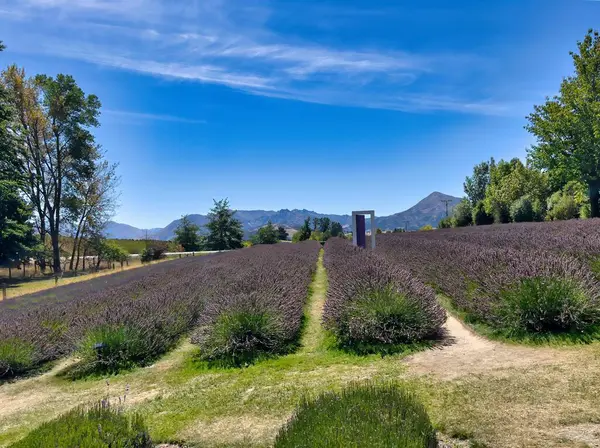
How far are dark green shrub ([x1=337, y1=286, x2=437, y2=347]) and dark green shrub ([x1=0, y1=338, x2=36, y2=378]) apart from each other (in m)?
4.46

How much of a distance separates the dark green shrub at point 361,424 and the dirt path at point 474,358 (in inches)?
58.1

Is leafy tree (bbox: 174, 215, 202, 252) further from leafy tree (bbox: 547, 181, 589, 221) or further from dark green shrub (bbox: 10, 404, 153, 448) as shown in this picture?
dark green shrub (bbox: 10, 404, 153, 448)

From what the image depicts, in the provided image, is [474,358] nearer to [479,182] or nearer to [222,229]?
[222,229]

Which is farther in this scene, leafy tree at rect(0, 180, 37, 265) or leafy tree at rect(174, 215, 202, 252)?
leafy tree at rect(174, 215, 202, 252)

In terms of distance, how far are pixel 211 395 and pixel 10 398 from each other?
2648 millimetres

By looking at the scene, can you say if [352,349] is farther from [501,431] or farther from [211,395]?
[501,431]

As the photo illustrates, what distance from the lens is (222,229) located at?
143ft

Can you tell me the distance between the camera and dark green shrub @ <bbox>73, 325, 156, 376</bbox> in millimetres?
4875

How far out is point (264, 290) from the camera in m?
6.39

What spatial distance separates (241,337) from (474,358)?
2.93m

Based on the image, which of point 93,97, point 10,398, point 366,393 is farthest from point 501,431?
point 93,97

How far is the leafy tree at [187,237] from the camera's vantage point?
4605cm

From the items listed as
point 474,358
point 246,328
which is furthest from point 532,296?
point 246,328

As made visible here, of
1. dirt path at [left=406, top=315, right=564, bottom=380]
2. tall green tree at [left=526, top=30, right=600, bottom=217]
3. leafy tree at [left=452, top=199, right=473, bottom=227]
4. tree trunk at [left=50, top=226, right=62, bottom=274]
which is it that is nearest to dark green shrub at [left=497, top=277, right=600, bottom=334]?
dirt path at [left=406, top=315, right=564, bottom=380]
